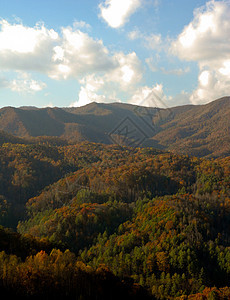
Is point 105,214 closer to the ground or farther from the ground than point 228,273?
farther from the ground

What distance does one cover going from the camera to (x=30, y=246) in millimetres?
90000

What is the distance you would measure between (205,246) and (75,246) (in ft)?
248

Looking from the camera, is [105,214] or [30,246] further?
[105,214]

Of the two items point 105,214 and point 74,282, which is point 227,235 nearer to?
point 105,214

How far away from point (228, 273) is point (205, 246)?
1596 centimetres

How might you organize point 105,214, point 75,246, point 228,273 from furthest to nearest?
point 105,214
point 75,246
point 228,273

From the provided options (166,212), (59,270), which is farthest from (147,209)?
(59,270)

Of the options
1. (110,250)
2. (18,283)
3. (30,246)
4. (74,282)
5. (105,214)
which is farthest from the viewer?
(105,214)

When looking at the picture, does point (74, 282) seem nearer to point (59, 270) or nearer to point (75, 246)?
point (59, 270)

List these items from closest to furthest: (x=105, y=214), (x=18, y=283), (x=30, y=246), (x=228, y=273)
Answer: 1. (x=18, y=283)
2. (x=30, y=246)
3. (x=228, y=273)
4. (x=105, y=214)

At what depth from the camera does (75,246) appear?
14675 centimetres

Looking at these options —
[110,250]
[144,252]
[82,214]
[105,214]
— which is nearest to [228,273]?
[144,252]

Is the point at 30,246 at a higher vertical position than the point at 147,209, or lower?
higher

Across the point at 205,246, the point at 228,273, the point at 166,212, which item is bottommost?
the point at 228,273
